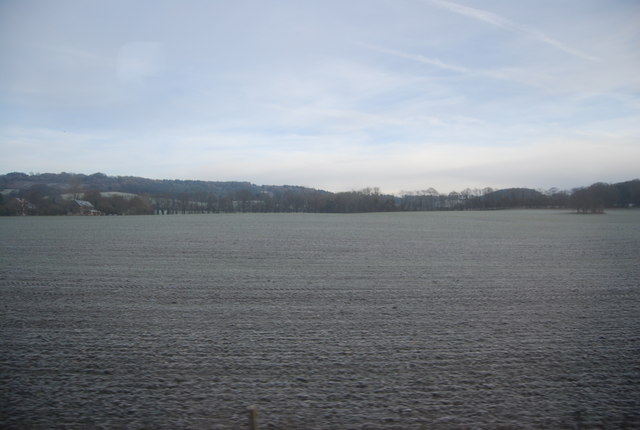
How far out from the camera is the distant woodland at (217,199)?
339 ft

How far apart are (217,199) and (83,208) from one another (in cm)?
6053

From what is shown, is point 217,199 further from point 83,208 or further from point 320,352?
point 320,352

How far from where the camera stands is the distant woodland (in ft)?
339

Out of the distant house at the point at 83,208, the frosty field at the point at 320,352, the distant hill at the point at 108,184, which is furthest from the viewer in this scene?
the distant hill at the point at 108,184

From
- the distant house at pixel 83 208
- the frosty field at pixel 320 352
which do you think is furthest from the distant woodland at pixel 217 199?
the frosty field at pixel 320 352

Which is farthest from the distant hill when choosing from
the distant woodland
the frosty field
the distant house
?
the frosty field

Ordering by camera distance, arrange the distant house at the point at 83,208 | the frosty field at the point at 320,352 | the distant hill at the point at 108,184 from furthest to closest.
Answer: the distant hill at the point at 108,184
the distant house at the point at 83,208
the frosty field at the point at 320,352

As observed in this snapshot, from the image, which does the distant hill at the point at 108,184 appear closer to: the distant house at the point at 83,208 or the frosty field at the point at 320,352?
the distant house at the point at 83,208

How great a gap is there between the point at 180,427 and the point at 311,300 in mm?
7447

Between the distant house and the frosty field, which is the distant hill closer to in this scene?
the distant house

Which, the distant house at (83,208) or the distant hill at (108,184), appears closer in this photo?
the distant house at (83,208)

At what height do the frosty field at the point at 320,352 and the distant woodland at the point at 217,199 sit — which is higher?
the distant woodland at the point at 217,199

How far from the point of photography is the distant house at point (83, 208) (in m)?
103

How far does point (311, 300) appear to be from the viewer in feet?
40.7
